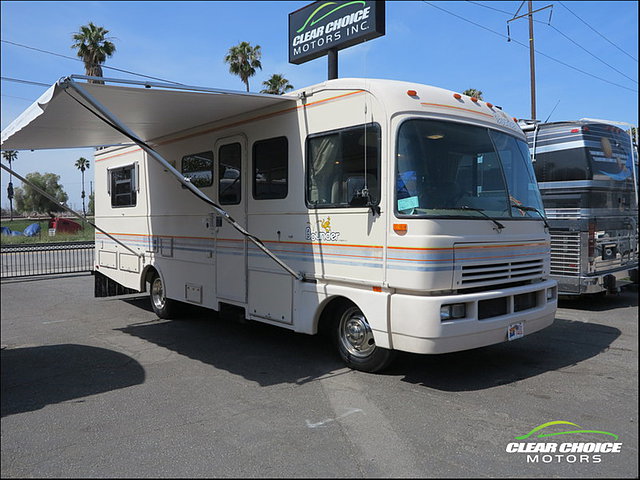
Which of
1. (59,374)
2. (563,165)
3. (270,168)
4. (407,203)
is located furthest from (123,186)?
(563,165)

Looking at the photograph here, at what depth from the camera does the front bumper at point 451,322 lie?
4.71 m


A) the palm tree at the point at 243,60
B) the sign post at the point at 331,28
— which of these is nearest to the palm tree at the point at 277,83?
the palm tree at the point at 243,60

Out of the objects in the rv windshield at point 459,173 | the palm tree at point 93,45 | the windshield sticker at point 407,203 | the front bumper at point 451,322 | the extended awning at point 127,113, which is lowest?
Answer: the front bumper at point 451,322

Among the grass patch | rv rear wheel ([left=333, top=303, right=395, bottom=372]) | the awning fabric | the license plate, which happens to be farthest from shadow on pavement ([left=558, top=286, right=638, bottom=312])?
the grass patch

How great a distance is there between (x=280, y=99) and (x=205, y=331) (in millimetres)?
3572

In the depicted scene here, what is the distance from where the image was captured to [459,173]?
5.22m

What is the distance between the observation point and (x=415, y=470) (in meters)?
3.42

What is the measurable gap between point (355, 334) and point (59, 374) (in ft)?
10.1

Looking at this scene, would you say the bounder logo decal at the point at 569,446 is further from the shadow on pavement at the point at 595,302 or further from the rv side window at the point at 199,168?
the shadow on pavement at the point at 595,302

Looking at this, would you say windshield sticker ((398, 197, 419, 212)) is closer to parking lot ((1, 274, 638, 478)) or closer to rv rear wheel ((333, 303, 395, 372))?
rv rear wheel ((333, 303, 395, 372))

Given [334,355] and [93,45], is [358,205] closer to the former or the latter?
[334,355]

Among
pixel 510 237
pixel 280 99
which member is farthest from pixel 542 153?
pixel 280 99

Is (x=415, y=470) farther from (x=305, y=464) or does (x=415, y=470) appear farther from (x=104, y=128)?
(x=104, y=128)

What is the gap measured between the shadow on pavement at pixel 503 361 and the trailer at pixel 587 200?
155 centimetres
